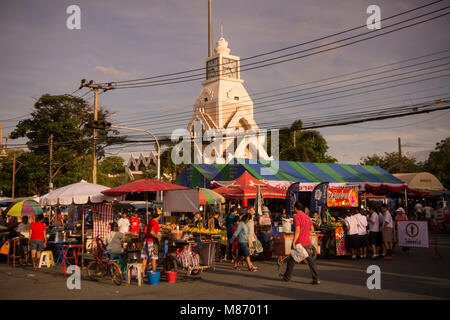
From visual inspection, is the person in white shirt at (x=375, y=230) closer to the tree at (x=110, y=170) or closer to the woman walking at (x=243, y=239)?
the woman walking at (x=243, y=239)

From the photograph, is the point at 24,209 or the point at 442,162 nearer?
the point at 24,209

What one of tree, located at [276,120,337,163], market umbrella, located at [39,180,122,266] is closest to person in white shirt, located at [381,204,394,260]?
market umbrella, located at [39,180,122,266]

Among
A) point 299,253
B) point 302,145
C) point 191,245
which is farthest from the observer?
point 302,145

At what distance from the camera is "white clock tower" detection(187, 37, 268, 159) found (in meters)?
54.6

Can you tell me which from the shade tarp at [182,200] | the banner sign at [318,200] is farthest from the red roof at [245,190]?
the shade tarp at [182,200]

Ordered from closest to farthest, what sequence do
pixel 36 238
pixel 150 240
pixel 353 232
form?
1. pixel 150 240
2. pixel 36 238
3. pixel 353 232

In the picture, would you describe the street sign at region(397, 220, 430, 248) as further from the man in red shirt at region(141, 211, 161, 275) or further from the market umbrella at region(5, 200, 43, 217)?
the market umbrella at region(5, 200, 43, 217)

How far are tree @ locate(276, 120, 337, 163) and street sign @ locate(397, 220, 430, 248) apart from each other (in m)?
22.7

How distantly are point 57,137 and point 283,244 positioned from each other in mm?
38883

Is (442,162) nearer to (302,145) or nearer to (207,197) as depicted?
(302,145)

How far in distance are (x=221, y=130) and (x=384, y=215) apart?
39715 mm

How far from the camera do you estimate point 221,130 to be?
54.3 m

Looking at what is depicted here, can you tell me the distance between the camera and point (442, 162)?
54594 millimetres

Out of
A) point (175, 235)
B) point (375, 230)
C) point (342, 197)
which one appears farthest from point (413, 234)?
point (175, 235)
